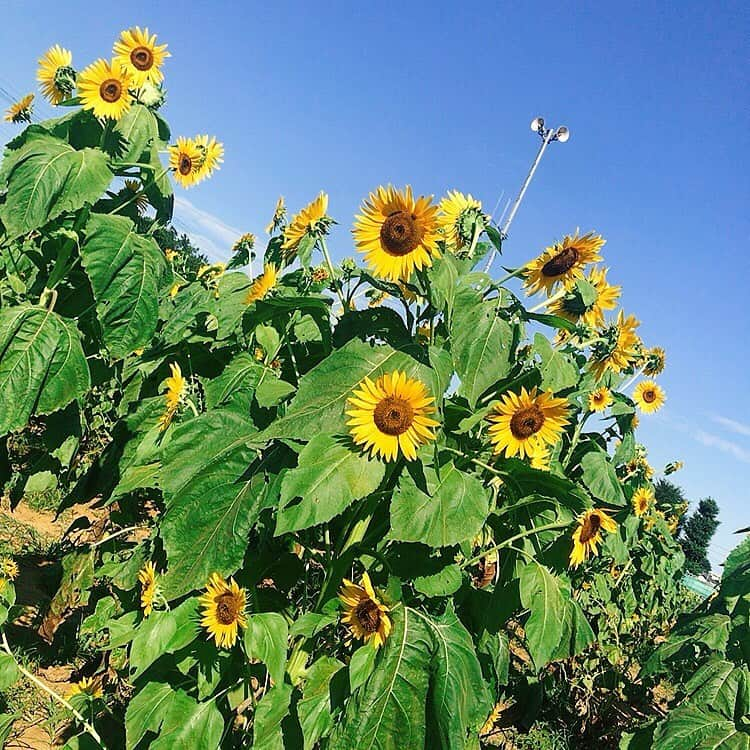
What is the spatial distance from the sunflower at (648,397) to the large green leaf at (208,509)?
3.41 m

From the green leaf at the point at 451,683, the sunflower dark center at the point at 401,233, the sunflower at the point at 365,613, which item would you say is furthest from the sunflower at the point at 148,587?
the sunflower dark center at the point at 401,233

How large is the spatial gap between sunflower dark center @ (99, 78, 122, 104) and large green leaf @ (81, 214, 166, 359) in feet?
1.74

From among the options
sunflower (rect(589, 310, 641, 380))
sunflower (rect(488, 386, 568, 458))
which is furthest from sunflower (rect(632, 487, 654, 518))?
sunflower (rect(488, 386, 568, 458))

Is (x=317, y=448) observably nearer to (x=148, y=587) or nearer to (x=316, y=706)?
(x=316, y=706)

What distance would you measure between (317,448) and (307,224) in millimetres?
771

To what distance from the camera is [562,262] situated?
207 centimetres

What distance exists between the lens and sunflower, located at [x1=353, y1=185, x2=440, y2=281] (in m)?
1.70

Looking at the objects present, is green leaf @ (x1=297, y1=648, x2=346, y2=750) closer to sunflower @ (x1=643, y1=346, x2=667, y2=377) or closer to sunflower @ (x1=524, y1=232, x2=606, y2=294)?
sunflower @ (x1=524, y1=232, x2=606, y2=294)

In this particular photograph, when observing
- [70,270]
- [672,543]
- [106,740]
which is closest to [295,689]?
[70,270]

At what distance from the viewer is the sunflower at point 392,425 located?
1.57 m

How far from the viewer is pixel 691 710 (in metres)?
2.35

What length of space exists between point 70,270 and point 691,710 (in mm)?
2603

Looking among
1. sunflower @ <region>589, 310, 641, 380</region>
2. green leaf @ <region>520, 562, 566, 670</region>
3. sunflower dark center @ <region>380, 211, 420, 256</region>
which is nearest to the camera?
sunflower dark center @ <region>380, 211, 420, 256</region>

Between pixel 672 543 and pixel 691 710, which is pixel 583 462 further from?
pixel 672 543
